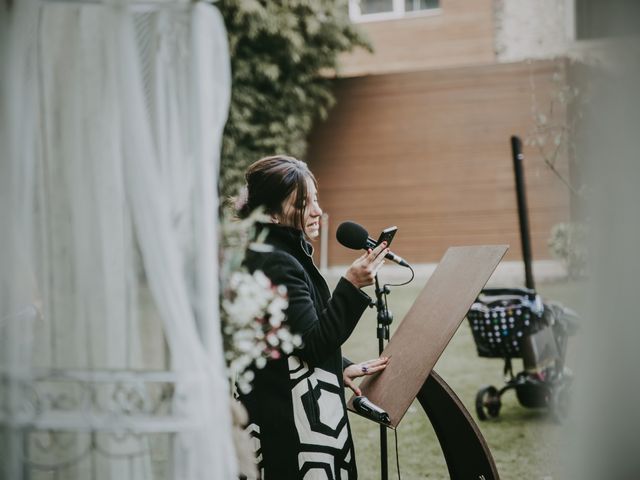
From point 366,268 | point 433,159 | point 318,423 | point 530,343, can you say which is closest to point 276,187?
point 366,268

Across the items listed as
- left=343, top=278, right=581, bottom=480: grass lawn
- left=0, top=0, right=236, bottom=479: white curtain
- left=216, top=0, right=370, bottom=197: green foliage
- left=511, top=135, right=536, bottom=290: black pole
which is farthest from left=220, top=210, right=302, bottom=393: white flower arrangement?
left=216, top=0, right=370, bottom=197: green foliage

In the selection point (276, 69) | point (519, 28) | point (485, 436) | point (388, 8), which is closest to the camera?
point (485, 436)

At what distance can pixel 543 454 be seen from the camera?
3854 millimetres

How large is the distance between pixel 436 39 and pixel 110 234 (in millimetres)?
11321

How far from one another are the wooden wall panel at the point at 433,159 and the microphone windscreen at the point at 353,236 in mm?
8062

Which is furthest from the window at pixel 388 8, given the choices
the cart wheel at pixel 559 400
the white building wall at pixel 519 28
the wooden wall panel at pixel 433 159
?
the cart wheel at pixel 559 400

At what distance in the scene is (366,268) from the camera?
2055mm

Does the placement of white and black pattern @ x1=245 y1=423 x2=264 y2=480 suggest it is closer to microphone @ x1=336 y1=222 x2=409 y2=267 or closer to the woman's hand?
the woman's hand

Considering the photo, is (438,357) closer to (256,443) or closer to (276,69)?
(256,443)

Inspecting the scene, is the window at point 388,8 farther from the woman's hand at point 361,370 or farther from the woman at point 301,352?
the woman's hand at point 361,370

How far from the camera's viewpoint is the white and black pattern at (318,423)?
83.0 inches

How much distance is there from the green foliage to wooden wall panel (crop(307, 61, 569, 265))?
0.66 meters

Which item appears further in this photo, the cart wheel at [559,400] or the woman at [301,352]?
the cart wheel at [559,400]

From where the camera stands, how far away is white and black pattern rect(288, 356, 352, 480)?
2107 millimetres
